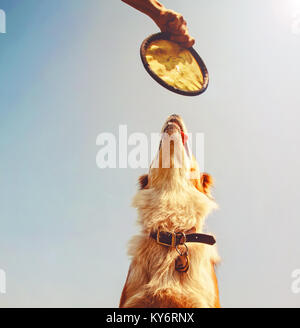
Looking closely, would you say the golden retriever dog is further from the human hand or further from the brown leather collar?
the human hand

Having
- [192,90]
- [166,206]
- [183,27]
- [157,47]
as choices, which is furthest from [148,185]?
[183,27]

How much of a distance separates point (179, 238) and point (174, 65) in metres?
1.91

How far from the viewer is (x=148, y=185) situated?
3.06 metres

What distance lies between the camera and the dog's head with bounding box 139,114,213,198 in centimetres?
290

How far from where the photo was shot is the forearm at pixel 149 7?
3209 millimetres

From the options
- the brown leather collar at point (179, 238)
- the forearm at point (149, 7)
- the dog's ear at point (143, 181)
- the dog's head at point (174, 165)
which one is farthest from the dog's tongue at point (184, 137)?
the forearm at point (149, 7)

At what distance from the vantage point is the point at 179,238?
2527mm

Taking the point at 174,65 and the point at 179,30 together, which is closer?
the point at 174,65

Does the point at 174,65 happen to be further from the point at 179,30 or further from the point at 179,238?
the point at 179,238

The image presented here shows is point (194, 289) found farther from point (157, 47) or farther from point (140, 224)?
point (157, 47)

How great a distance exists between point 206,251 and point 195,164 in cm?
101

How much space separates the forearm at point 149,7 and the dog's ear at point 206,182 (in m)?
1.91

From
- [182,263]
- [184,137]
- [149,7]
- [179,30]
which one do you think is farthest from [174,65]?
[182,263]

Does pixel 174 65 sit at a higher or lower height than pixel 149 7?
lower
